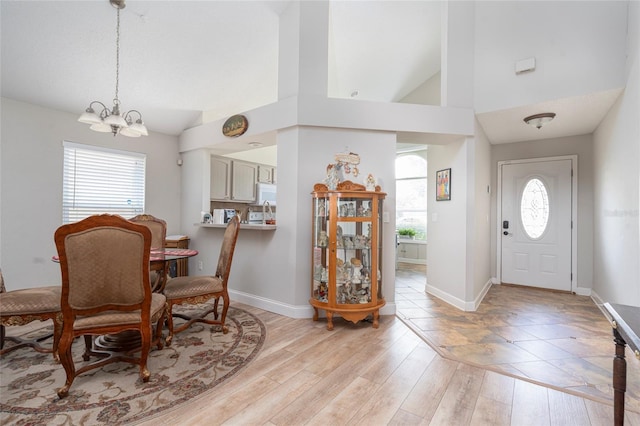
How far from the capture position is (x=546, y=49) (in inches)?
127

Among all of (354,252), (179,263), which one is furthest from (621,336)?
(179,263)

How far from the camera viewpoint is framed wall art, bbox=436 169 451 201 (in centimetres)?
394

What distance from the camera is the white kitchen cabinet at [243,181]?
532 cm

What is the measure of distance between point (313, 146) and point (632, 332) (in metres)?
2.81

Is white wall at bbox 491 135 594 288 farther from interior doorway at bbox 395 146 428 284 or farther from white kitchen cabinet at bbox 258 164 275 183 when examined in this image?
white kitchen cabinet at bbox 258 164 275 183

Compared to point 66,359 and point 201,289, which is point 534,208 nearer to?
point 201,289

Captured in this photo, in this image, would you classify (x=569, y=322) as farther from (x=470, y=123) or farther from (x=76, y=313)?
(x=76, y=313)

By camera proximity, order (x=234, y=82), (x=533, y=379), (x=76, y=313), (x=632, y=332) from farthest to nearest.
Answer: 1. (x=234, y=82)
2. (x=533, y=379)
3. (x=76, y=313)
4. (x=632, y=332)

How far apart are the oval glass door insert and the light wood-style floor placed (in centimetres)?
353

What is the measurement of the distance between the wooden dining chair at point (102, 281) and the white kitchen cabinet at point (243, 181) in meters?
3.47

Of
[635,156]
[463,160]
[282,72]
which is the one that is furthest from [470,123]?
[282,72]

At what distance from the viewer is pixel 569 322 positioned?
323cm

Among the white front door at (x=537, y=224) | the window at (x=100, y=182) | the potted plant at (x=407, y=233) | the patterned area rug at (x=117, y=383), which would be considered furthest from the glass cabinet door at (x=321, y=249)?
the potted plant at (x=407, y=233)

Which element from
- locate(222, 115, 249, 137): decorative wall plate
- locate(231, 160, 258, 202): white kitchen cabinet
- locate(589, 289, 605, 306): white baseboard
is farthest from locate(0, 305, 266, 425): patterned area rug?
locate(589, 289, 605, 306): white baseboard
